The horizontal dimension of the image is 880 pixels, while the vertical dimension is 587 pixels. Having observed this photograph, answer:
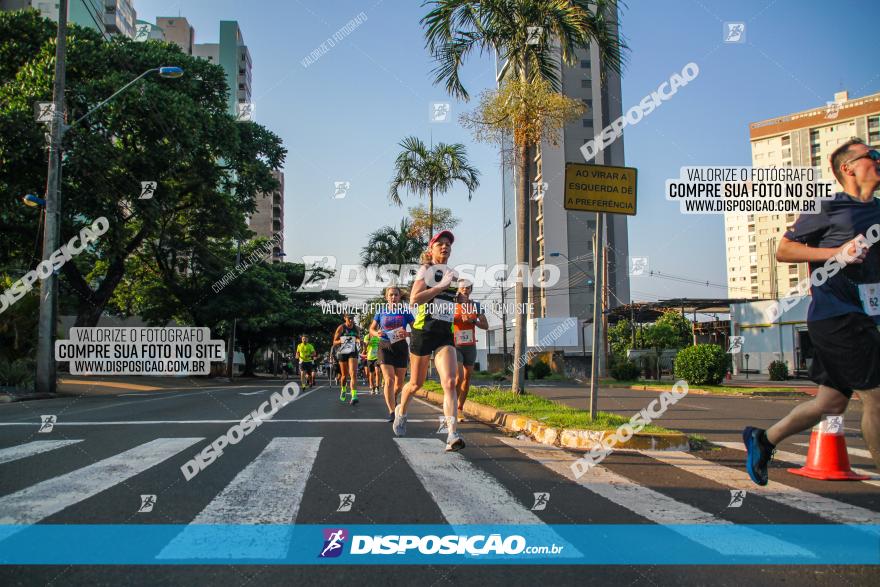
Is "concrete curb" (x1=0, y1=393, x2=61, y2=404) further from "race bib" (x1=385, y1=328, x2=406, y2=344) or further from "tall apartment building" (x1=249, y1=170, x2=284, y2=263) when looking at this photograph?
"tall apartment building" (x1=249, y1=170, x2=284, y2=263)

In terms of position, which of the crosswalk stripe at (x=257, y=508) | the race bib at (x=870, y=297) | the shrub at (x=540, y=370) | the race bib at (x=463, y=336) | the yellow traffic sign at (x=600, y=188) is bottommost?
the shrub at (x=540, y=370)

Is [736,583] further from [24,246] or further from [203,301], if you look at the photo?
[203,301]

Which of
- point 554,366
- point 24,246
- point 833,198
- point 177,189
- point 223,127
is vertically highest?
point 223,127

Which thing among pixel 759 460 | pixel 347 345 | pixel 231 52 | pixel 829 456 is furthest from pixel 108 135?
pixel 231 52

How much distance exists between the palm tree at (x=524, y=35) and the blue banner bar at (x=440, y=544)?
29.2 feet

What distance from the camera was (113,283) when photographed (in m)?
26.5

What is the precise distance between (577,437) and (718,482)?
2203 mm

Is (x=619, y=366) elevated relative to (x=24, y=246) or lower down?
lower down

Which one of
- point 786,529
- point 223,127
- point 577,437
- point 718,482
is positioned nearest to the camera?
point 786,529

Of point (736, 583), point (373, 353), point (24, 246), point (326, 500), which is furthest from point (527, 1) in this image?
point (24, 246)

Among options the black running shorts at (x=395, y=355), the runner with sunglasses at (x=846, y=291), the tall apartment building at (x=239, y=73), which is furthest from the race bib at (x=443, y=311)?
the tall apartment building at (x=239, y=73)

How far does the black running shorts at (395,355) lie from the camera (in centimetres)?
951

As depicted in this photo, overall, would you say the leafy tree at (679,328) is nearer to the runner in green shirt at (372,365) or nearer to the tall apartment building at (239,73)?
the runner in green shirt at (372,365)

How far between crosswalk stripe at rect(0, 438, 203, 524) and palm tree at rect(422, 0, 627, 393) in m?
7.67
